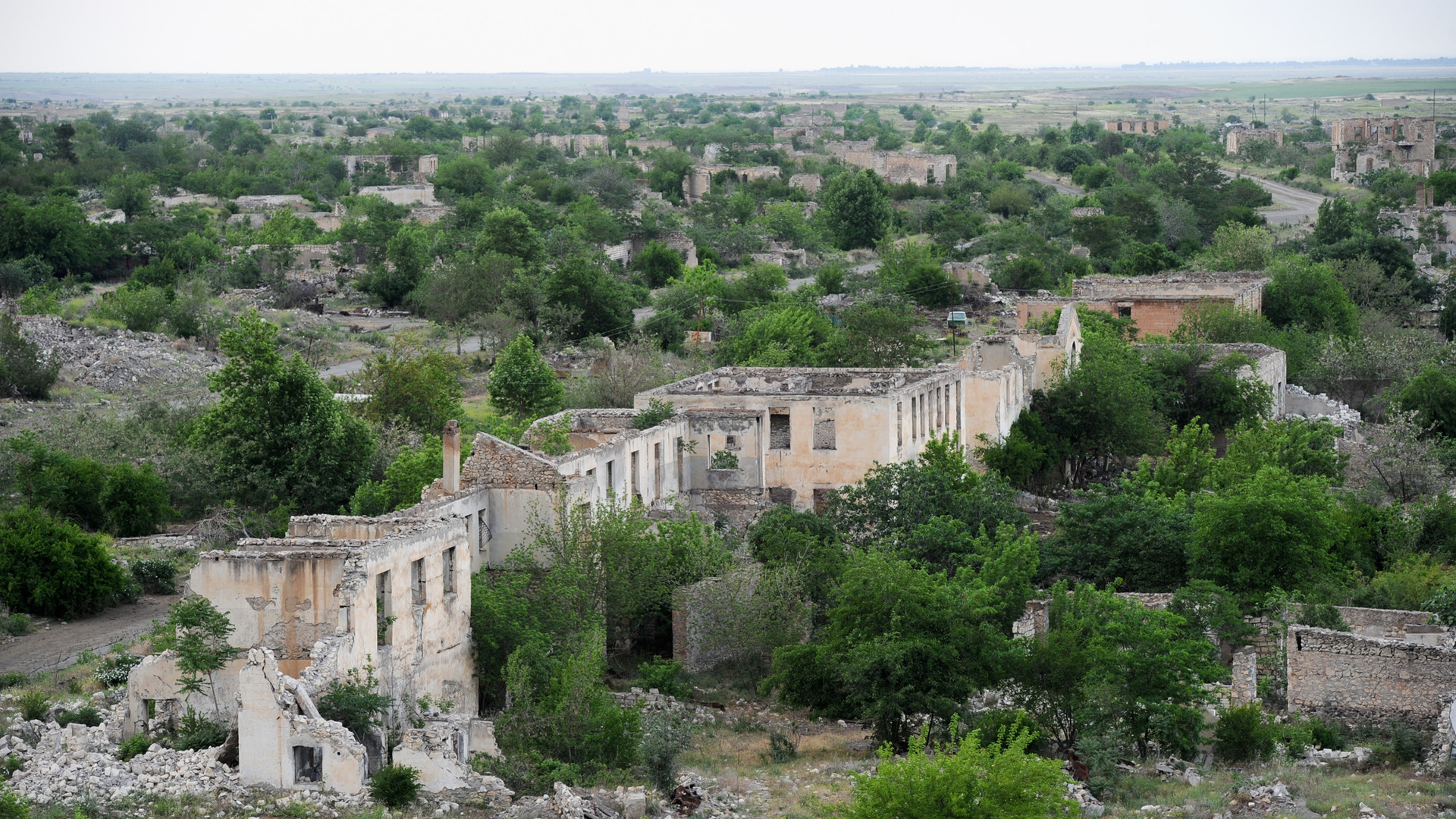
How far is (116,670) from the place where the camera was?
1016 inches

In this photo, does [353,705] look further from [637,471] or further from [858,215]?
[858,215]

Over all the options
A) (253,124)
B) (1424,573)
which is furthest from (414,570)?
(253,124)

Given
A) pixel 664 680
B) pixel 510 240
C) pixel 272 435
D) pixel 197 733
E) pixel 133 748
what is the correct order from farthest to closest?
1. pixel 510 240
2. pixel 272 435
3. pixel 664 680
4. pixel 197 733
5. pixel 133 748

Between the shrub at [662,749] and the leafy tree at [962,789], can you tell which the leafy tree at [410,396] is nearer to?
the shrub at [662,749]

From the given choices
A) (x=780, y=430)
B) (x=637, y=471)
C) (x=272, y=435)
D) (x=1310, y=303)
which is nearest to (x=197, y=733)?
(x=637, y=471)

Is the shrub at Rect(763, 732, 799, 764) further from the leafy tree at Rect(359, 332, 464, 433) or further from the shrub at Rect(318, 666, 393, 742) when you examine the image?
the leafy tree at Rect(359, 332, 464, 433)

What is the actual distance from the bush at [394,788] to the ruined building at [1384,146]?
103892mm

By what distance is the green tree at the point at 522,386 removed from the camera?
45.2 metres

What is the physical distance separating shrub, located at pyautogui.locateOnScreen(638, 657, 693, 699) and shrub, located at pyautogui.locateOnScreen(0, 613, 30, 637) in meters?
10.7

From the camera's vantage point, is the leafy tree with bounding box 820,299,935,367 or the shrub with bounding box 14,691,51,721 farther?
the leafy tree with bounding box 820,299,935,367

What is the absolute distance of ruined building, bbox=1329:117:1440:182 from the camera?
126 m

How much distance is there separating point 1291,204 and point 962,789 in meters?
102

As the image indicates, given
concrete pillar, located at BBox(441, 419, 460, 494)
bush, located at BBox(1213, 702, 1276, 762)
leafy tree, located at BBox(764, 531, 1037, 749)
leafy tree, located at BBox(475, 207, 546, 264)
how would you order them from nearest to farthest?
1. bush, located at BBox(1213, 702, 1276, 762)
2. leafy tree, located at BBox(764, 531, 1037, 749)
3. concrete pillar, located at BBox(441, 419, 460, 494)
4. leafy tree, located at BBox(475, 207, 546, 264)

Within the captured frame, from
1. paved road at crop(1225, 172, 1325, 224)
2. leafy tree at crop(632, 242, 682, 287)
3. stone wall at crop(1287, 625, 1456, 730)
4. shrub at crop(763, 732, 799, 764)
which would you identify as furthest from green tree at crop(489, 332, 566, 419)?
paved road at crop(1225, 172, 1325, 224)
